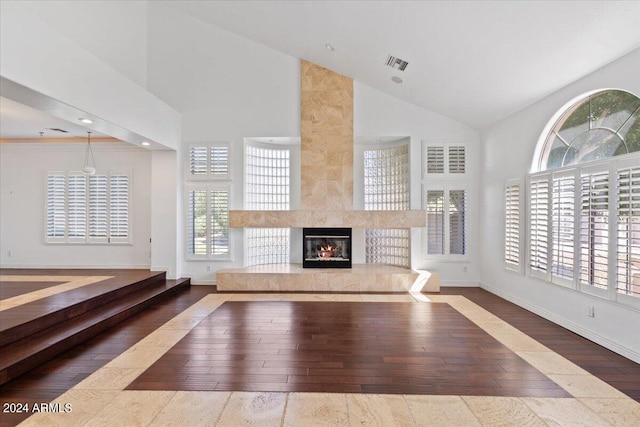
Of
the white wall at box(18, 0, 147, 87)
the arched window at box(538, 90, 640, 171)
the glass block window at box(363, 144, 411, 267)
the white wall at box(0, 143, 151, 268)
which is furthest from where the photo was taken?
the white wall at box(0, 143, 151, 268)

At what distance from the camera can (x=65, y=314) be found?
4.07 m

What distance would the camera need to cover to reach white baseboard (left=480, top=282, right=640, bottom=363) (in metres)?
3.39

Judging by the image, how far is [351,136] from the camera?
6.83m

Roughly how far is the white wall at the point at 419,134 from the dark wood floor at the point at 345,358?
2.16 meters

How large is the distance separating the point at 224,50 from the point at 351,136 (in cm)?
323

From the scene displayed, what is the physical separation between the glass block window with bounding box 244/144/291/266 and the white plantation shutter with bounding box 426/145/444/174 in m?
3.09

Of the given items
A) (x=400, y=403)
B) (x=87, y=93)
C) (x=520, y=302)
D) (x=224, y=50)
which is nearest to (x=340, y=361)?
(x=400, y=403)

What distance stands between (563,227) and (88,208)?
8943 millimetres

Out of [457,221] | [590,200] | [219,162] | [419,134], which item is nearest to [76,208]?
[219,162]

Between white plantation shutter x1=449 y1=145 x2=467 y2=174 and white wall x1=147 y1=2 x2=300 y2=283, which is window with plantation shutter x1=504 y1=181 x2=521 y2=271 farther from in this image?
white wall x1=147 y1=2 x2=300 y2=283

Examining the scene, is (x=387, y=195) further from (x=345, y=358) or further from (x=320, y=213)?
(x=345, y=358)

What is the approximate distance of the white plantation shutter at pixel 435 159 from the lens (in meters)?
6.83

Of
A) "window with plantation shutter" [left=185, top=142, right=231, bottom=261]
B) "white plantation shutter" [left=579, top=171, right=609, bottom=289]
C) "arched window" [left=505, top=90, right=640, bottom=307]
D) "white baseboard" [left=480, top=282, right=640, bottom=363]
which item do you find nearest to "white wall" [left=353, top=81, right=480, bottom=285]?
"white baseboard" [left=480, top=282, right=640, bottom=363]

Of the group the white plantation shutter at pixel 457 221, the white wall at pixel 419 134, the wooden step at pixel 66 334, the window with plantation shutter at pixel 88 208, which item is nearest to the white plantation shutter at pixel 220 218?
the wooden step at pixel 66 334
